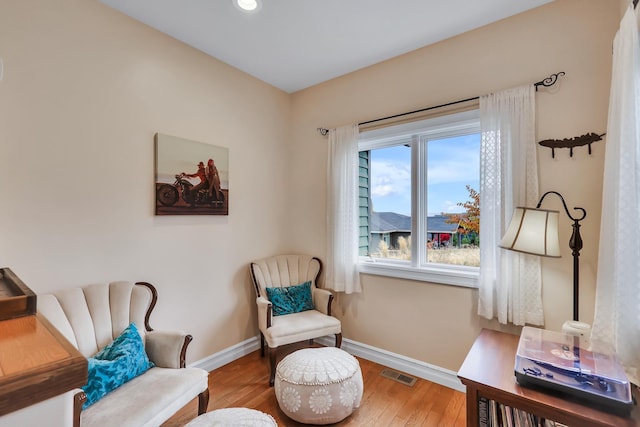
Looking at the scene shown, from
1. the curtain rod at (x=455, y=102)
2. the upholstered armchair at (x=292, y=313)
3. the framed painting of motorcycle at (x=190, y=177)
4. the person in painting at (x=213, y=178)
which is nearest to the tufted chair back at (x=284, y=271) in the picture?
the upholstered armchair at (x=292, y=313)

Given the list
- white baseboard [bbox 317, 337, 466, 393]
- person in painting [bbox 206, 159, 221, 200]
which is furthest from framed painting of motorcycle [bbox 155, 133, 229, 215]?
white baseboard [bbox 317, 337, 466, 393]

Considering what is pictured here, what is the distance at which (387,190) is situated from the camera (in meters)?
2.86

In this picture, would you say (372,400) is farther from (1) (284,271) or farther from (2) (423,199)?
(2) (423,199)

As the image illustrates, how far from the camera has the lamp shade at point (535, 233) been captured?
5.41ft

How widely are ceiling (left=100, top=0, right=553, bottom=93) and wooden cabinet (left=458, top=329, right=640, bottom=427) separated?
2.17 meters

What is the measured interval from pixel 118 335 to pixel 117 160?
3.77 ft

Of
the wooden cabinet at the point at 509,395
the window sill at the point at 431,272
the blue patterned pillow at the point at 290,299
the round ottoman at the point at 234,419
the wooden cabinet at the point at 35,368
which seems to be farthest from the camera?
the blue patterned pillow at the point at 290,299

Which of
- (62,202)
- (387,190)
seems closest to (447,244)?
(387,190)

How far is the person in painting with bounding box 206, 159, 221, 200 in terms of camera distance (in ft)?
8.48

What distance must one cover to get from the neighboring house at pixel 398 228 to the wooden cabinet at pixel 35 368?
2486mm

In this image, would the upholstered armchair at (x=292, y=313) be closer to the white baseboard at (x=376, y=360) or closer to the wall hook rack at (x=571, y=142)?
the white baseboard at (x=376, y=360)

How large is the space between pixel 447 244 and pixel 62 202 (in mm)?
2738

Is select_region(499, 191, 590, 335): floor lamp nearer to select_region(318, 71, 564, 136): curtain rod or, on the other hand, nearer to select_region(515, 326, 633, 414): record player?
select_region(515, 326, 633, 414): record player

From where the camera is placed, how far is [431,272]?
2441mm
